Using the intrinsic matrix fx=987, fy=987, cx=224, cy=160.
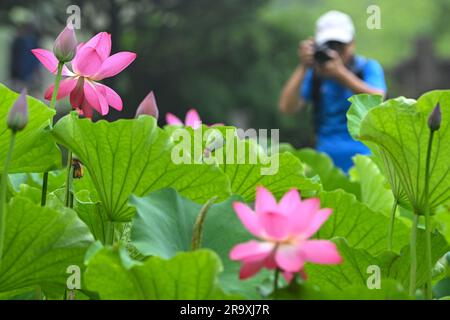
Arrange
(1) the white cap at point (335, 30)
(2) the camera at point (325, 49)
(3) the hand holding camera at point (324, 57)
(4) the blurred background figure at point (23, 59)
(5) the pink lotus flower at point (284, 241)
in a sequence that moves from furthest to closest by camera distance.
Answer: (4) the blurred background figure at point (23, 59), (1) the white cap at point (335, 30), (2) the camera at point (325, 49), (3) the hand holding camera at point (324, 57), (5) the pink lotus flower at point (284, 241)

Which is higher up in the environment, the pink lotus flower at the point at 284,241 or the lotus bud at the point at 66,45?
the lotus bud at the point at 66,45

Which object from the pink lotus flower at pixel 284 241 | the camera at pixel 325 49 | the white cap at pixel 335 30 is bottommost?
the pink lotus flower at pixel 284 241

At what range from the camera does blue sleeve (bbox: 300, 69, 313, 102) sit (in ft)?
13.6

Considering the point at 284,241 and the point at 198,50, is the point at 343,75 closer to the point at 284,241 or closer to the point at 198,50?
the point at 284,241

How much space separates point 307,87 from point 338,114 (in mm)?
228

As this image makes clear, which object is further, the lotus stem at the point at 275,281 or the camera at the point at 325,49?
the camera at the point at 325,49

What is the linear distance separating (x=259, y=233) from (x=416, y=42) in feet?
77.5

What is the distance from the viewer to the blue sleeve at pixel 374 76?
386 centimetres

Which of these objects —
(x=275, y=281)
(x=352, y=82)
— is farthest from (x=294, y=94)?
(x=275, y=281)

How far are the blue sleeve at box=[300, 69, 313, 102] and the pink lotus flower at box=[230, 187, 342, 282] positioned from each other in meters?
3.40

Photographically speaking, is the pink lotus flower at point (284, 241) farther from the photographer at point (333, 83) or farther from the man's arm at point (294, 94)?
the man's arm at point (294, 94)

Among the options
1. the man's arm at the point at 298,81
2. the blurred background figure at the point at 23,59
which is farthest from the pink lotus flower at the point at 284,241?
the blurred background figure at the point at 23,59

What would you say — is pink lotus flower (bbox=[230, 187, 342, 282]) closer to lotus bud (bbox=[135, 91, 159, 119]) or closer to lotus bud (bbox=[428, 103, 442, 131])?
lotus bud (bbox=[428, 103, 442, 131])

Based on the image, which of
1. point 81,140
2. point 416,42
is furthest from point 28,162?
point 416,42
